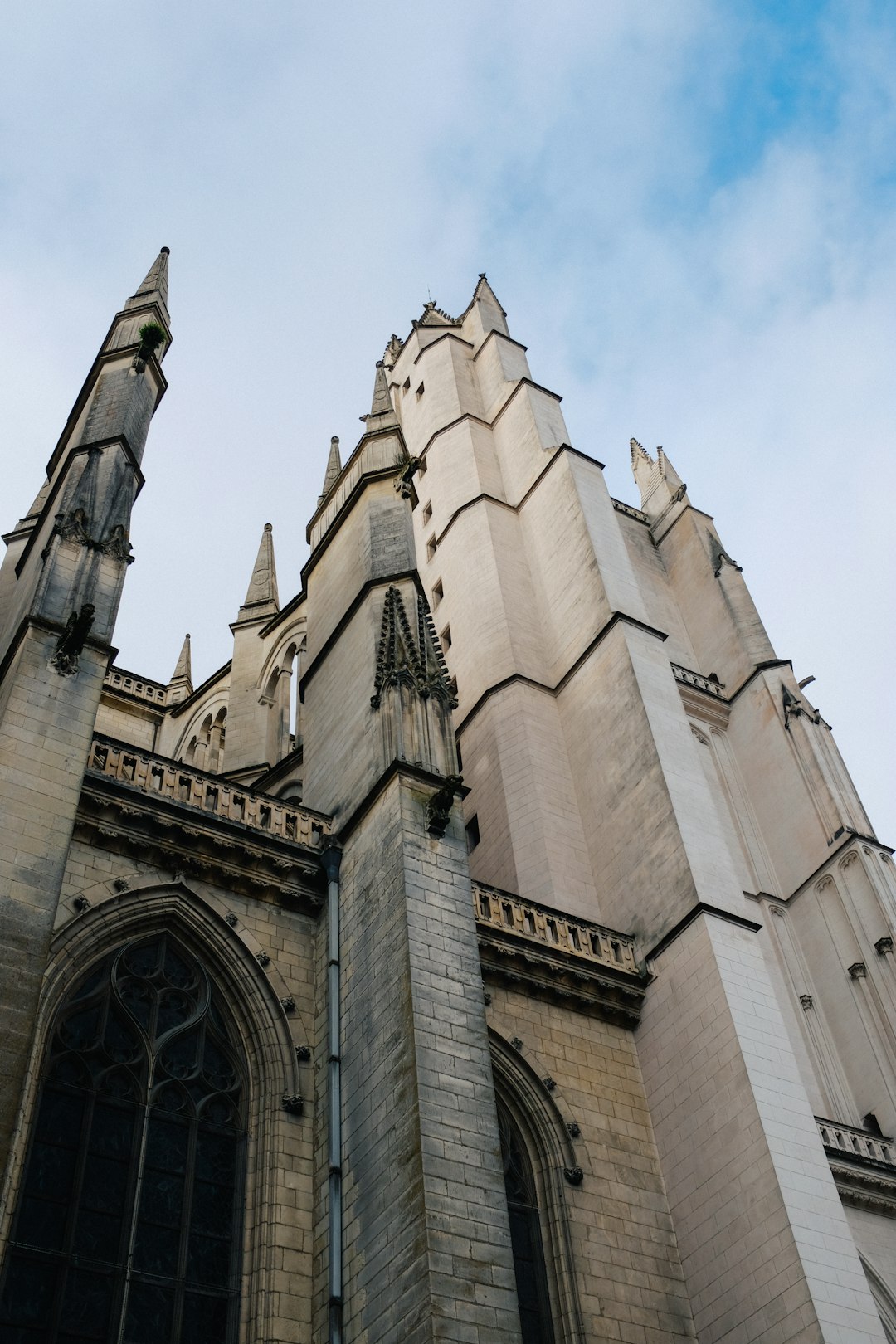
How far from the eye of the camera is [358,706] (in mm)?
13734

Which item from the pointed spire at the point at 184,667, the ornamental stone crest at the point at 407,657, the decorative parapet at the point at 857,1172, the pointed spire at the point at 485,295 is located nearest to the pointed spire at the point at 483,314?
the pointed spire at the point at 485,295

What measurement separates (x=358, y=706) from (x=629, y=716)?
14.0 feet

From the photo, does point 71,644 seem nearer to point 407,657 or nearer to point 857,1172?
point 407,657

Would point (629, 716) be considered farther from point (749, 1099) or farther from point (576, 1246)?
point (576, 1246)

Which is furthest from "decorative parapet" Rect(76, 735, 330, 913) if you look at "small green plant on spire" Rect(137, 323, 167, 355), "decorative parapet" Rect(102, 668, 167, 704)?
"decorative parapet" Rect(102, 668, 167, 704)

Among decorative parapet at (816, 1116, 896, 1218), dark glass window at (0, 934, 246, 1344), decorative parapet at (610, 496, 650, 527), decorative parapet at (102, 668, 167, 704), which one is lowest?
dark glass window at (0, 934, 246, 1344)

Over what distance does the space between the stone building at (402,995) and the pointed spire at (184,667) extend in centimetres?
514

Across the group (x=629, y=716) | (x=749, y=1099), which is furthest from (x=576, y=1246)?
(x=629, y=716)

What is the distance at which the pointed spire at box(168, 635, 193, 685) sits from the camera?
79.5 ft

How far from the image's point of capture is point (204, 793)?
1241cm

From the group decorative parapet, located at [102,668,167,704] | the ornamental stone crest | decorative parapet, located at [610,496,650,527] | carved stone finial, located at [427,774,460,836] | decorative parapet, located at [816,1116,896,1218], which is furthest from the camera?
decorative parapet, located at [610,496,650,527]

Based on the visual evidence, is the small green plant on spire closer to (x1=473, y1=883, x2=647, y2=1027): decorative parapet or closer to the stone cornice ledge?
the stone cornice ledge

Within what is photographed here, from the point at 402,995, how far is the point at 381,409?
9934 millimetres

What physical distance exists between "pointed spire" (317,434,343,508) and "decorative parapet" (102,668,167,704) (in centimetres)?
573
